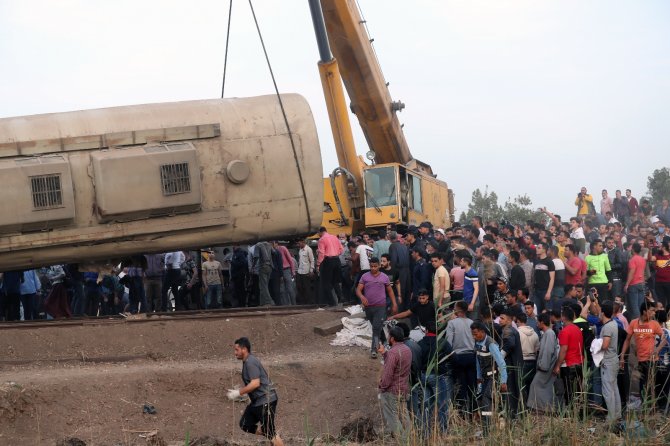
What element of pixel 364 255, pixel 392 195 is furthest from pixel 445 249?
pixel 392 195

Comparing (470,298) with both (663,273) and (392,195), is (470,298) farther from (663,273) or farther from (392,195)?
(392,195)

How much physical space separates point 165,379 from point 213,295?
Result: 5.48 m

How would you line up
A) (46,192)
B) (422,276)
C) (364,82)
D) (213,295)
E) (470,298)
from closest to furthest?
(46,192) → (470,298) → (422,276) → (213,295) → (364,82)

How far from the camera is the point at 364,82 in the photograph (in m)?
22.3

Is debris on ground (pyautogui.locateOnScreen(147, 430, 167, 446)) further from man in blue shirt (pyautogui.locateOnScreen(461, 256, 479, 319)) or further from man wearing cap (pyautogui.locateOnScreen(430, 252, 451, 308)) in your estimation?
man in blue shirt (pyautogui.locateOnScreen(461, 256, 479, 319))

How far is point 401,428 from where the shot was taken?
9898mm

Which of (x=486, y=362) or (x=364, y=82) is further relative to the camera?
(x=364, y=82)

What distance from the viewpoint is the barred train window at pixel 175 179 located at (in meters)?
11.7

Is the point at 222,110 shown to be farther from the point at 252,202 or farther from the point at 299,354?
the point at 299,354

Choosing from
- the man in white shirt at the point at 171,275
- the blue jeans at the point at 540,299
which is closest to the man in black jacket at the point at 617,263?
the blue jeans at the point at 540,299

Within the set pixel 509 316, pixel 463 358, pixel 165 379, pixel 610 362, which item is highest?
pixel 509 316

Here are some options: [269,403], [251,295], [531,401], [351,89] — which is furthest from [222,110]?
[351,89]

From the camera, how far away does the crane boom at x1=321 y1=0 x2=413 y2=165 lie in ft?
70.0

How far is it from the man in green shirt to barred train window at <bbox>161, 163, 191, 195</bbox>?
7858 mm
